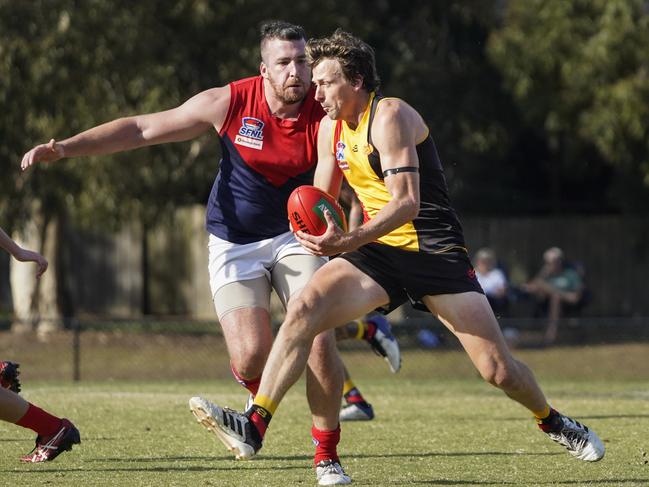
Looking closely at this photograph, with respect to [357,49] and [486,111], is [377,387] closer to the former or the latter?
[357,49]

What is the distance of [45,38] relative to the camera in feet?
58.0

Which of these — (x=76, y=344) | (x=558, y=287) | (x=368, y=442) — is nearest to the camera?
(x=368, y=442)

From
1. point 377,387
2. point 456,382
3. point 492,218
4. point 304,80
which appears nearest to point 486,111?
point 492,218

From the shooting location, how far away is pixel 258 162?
7.44 metres

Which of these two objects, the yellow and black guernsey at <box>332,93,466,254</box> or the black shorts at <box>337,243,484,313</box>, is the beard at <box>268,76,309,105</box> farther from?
the black shorts at <box>337,243,484,313</box>

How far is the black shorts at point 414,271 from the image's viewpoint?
21.6 feet

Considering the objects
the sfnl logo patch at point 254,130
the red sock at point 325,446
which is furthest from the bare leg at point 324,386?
the sfnl logo patch at point 254,130

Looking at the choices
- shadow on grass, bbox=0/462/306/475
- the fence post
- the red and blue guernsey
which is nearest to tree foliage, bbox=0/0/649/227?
the fence post

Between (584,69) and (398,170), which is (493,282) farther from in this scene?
(398,170)

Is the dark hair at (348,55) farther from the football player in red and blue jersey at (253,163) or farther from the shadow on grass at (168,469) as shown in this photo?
the shadow on grass at (168,469)

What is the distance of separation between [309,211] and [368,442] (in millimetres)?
2636

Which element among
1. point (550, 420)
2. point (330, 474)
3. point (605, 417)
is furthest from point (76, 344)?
point (550, 420)

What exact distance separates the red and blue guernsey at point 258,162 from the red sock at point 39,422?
1.44 metres

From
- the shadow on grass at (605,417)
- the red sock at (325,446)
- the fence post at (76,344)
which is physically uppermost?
the red sock at (325,446)
